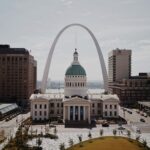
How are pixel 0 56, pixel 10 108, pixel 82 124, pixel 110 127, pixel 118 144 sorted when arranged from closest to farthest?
pixel 118 144 → pixel 110 127 → pixel 82 124 → pixel 10 108 → pixel 0 56

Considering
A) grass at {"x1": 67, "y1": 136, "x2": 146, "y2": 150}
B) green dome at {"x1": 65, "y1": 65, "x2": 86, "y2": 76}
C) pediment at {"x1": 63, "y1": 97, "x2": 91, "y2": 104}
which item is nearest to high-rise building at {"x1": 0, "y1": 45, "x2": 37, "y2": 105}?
green dome at {"x1": 65, "y1": 65, "x2": 86, "y2": 76}

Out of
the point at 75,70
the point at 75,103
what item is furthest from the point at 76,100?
the point at 75,70

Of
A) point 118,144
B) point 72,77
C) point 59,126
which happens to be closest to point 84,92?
point 72,77

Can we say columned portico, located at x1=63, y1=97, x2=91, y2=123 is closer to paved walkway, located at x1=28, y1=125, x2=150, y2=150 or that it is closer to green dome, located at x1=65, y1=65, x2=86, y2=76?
paved walkway, located at x1=28, y1=125, x2=150, y2=150

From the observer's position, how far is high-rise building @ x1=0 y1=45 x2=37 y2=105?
576ft

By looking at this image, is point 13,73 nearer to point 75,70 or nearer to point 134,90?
point 75,70

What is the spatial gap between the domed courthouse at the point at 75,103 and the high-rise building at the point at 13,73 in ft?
133

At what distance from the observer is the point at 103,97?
13850 centimetres

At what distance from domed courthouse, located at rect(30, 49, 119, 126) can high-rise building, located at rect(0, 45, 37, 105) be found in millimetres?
40663

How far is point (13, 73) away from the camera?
581 ft

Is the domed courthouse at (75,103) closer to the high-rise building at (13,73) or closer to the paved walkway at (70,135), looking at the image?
the paved walkway at (70,135)

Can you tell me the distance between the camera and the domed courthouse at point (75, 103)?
124m

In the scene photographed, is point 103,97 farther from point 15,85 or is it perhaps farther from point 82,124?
point 15,85

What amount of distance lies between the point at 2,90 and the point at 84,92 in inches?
2246
